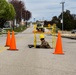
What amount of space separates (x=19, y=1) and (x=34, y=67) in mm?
117311

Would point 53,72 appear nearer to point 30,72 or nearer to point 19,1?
point 30,72

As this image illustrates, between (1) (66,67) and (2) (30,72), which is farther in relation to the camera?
(1) (66,67)

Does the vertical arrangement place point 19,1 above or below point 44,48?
above

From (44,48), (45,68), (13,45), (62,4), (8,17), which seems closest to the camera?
(45,68)

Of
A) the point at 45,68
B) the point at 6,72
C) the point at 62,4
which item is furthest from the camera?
the point at 62,4

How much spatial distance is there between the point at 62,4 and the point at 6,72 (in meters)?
76.5

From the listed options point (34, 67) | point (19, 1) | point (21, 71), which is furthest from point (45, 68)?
point (19, 1)

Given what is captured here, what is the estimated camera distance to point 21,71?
11.1 metres

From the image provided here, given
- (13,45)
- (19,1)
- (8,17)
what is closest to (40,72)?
(13,45)

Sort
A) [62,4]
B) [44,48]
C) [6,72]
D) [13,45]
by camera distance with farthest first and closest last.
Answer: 1. [62,4]
2. [44,48]
3. [13,45]
4. [6,72]

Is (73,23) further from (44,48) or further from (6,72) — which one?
(6,72)

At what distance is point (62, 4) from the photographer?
86.4 m

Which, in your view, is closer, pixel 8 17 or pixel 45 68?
pixel 45 68

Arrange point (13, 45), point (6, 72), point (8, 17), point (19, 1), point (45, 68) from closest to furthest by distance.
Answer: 1. point (6, 72)
2. point (45, 68)
3. point (13, 45)
4. point (8, 17)
5. point (19, 1)
